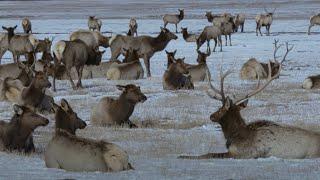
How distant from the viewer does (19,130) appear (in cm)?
927

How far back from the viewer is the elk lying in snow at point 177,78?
18.1m

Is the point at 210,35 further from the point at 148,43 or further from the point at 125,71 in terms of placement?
the point at 125,71

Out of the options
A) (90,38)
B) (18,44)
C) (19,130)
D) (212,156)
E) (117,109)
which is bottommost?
(212,156)

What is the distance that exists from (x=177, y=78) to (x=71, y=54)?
2711mm

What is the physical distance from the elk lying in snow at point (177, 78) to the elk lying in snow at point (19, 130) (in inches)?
354


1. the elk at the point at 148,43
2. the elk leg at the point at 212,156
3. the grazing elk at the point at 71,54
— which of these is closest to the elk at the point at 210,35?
the elk at the point at 148,43

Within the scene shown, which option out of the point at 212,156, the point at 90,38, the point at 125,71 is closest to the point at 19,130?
the point at 212,156

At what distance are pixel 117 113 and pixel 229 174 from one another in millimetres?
5574

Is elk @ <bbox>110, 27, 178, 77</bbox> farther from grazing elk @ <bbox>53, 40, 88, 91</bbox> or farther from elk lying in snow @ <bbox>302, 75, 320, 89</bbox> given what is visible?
elk lying in snow @ <bbox>302, 75, 320, 89</bbox>

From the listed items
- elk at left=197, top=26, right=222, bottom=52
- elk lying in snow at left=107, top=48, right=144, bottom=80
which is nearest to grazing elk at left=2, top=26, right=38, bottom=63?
elk lying in snow at left=107, top=48, right=144, bottom=80

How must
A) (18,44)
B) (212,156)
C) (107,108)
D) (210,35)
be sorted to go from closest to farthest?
(212,156) < (107,108) < (18,44) < (210,35)

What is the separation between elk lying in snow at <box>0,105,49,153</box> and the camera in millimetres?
9242

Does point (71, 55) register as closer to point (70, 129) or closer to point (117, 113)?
point (117, 113)

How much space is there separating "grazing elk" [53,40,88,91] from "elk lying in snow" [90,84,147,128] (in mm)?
5819
